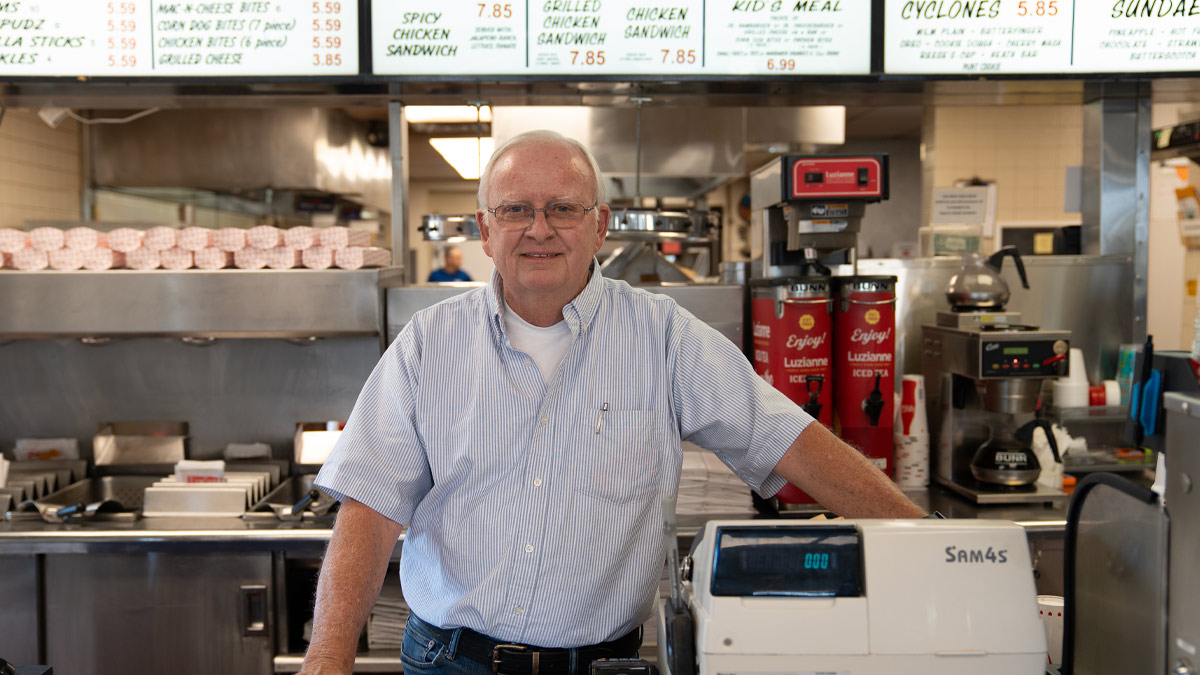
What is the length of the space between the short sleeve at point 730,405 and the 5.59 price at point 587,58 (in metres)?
1.28

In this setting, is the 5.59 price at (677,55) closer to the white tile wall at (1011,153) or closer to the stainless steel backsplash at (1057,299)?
the stainless steel backsplash at (1057,299)

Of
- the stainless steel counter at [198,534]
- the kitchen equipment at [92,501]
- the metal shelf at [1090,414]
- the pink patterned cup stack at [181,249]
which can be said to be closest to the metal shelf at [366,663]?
the stainless steel counter at [198,534]

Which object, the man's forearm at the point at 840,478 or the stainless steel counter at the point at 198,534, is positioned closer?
the man's forearm at the point at 840,478

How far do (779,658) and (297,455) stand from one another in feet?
7.96

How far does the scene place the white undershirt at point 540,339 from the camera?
1829 mm

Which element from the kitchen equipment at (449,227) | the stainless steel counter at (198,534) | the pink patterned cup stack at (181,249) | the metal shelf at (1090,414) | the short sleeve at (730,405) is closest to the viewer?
the short sleeve at (730,405)

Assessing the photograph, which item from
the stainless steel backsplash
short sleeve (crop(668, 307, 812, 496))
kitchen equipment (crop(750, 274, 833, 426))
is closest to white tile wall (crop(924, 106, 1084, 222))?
the stainless steel backsplash

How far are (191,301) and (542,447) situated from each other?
5.42ft

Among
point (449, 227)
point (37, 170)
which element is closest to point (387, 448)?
point (449, 227)

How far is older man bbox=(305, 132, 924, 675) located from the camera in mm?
1670

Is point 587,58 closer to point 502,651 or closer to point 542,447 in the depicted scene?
point 542,447

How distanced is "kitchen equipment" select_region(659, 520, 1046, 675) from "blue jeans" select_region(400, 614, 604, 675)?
641mm

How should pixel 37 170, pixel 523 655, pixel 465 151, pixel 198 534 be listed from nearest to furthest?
pixel 523 655, pixel 198 534, pixel 465 151, pixel 37 170

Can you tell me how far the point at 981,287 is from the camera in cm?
283
